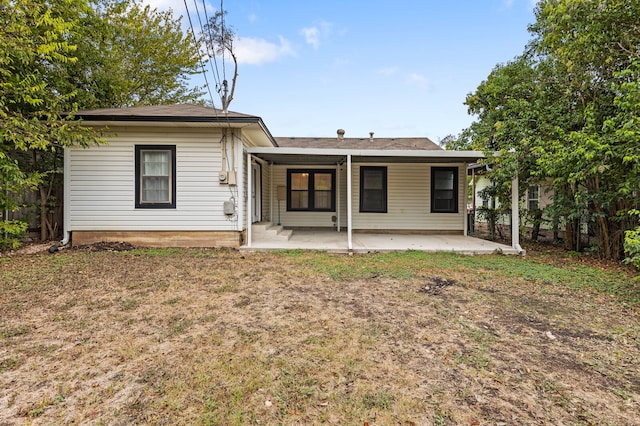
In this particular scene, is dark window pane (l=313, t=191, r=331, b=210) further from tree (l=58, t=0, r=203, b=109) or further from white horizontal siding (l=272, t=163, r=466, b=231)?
tree (l=58, t=0, r=203, b=109)

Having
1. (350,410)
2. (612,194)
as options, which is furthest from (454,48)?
(350,410)

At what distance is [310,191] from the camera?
439 inches

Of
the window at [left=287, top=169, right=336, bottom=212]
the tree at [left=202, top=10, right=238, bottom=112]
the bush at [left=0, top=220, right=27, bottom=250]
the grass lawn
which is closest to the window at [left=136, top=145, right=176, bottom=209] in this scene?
the tree at [left=202, top=10, right=238, bottom=112]

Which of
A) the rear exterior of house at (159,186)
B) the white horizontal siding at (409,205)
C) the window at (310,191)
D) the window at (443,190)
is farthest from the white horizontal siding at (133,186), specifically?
the window at (443,190)

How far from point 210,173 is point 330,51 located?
9.41 m

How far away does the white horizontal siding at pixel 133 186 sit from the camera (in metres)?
7.31

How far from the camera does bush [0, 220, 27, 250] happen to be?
20.9 ft

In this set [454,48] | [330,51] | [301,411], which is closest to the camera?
[301,411]

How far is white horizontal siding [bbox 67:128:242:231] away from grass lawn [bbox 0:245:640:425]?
2.29 m

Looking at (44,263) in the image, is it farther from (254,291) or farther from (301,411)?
(301,411)

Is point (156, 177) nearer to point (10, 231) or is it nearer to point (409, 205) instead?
point (10, 231)

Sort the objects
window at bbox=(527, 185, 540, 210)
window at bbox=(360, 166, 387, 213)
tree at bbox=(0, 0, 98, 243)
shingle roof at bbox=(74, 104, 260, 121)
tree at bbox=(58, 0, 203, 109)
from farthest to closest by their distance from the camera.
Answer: window at bbox=(527, 185, 540, 210)
window at bbox=(360, 166, 387, 213)
tree at bbox=(58, 0, 203, 109)
shingle roof at bbox=(74, 104, 260, 121)
tree at bbox=(0, 0, 98, 243)

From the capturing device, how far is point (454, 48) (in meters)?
12.1

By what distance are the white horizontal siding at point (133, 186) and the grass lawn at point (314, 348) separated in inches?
90.3
